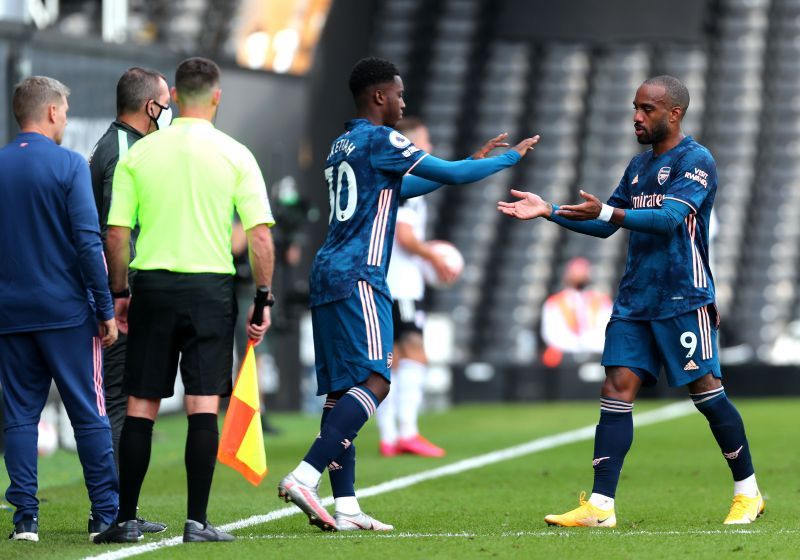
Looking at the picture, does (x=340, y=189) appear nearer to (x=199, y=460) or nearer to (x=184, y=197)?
(x=184, y=197)

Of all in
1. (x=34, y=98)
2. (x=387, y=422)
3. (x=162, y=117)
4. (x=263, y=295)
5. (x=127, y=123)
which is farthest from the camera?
(x=387, y=422)

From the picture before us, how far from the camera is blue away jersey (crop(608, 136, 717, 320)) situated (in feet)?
21.6

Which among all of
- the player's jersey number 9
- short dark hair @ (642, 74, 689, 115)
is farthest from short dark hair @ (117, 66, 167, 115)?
short dark hair @ (642, 74, 689, 115)

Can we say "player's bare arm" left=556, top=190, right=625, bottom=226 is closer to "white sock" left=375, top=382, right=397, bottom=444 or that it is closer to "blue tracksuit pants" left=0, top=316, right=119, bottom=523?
"blue tracksuit pants" left=0, top=316, right=119, bottom=523

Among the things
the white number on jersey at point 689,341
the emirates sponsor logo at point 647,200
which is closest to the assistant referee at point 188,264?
the emirates sponsor logo at point 647,200

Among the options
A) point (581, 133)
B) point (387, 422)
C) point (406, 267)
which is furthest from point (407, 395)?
point (581, 133)

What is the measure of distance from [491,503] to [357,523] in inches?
53.8

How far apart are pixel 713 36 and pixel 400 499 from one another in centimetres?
1989

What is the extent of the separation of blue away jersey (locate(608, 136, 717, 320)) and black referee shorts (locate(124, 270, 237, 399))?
1.70 m

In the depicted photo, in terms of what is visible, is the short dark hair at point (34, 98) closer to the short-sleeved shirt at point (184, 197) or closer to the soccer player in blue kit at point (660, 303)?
the short-sleeved shirt at point (184, 197)

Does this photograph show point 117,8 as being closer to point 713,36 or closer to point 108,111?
point 108,111

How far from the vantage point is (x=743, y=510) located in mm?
6793

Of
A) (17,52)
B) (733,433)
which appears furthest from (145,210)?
(17,52)

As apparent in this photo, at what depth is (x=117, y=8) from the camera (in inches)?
581
